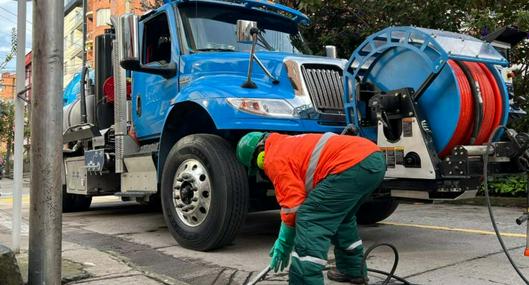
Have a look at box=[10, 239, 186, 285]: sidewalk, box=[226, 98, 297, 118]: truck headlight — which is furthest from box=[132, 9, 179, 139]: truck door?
box=[10, 239, 186, 285]: sidewalk

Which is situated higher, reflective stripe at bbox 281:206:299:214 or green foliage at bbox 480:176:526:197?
reflective stripe at bbox 281:206:299:214

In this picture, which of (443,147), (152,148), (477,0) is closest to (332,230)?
(443,147)

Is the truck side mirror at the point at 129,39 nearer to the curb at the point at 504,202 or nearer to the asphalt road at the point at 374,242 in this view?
the asphalt road at the point at 374,242

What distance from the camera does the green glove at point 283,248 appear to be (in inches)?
138

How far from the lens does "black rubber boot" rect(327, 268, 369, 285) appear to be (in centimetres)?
418

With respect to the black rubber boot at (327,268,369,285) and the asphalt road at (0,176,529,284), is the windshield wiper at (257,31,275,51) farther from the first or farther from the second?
the black rubber boot at (327,268,369,285)

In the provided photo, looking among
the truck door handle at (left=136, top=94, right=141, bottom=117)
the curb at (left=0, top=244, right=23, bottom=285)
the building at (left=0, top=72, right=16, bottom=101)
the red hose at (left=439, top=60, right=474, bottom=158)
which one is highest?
the building at (left=0, top=72, right=16, bottom=101)

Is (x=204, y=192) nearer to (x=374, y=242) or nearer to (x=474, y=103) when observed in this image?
(x=374, y=242)

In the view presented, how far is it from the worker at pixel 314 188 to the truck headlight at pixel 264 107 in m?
1.55

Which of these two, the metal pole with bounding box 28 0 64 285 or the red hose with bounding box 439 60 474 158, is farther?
the red hose with bounding box 439 60 474 158

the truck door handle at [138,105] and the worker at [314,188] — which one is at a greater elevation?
the truck door handle at [138,105]

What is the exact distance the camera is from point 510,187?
1019cm

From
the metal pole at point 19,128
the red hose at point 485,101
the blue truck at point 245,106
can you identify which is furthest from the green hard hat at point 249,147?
the metal pole at point 19,128

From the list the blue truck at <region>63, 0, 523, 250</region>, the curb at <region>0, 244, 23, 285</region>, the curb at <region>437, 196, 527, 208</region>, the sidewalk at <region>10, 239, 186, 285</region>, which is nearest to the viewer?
the curb at <region>0, 244, 23, 285</region>
